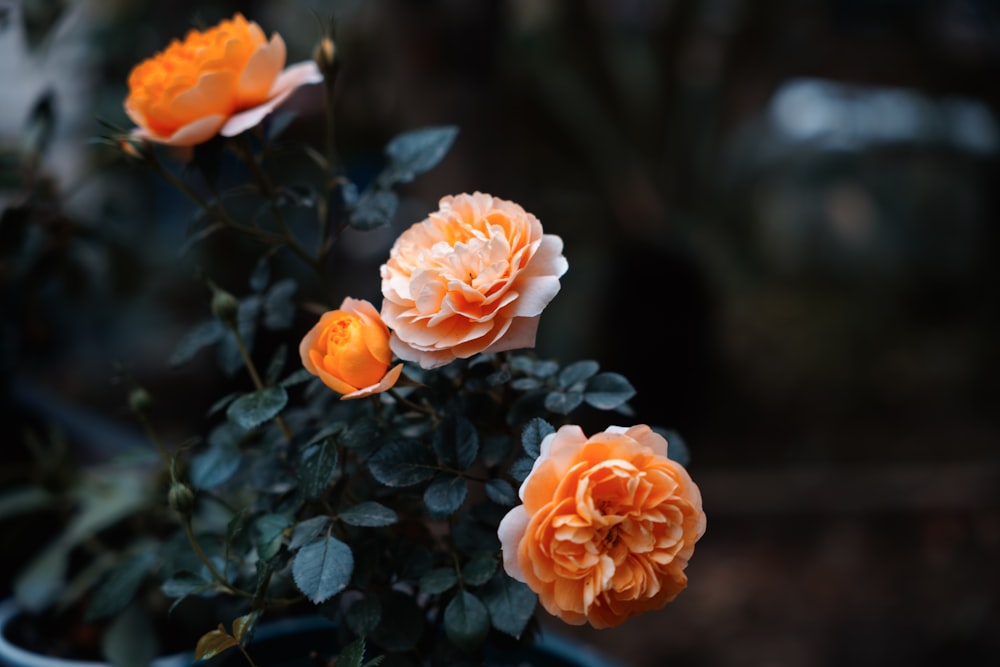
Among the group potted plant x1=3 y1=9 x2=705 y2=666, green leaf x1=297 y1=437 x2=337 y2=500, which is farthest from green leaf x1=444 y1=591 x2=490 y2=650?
green leaf x1=297 y1=437 x2=337 y2=500

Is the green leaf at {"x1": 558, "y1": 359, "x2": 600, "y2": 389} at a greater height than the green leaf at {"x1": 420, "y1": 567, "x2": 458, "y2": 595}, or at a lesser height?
greater

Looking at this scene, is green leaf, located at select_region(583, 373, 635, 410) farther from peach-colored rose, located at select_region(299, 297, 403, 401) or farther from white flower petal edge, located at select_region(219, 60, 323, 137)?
white flower petal edge, located at select_region(219, 60, 323, 137)

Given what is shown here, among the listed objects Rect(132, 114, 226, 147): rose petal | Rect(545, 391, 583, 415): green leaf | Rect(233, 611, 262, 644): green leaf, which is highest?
Rect(132, 114, 226, 147): rose petal

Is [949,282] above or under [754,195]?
under

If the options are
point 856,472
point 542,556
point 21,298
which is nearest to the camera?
point 542,556

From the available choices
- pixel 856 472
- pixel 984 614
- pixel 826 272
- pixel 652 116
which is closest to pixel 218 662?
pixel 984 614

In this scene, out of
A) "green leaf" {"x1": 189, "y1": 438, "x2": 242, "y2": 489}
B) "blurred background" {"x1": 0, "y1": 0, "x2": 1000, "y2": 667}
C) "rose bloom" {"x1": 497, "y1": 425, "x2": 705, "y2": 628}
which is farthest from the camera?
"blurred background" {"x1": 0, "y1": 0, "x2": 1000, "y2": 667}

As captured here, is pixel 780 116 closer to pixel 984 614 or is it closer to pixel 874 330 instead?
pixel 874 330

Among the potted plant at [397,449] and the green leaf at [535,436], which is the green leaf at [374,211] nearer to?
the potted plant at [397,449]
